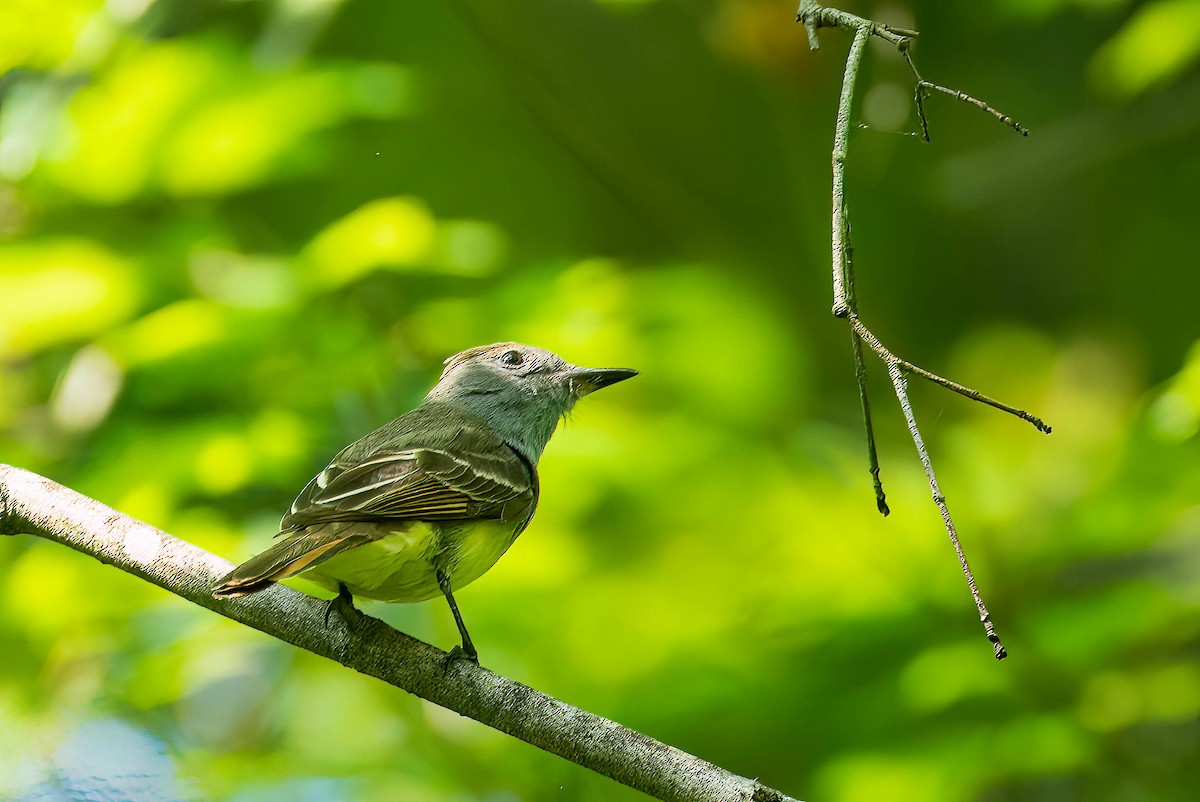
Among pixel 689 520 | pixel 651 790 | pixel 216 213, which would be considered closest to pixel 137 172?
pixel 216 213

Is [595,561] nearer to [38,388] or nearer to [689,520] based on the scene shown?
[689,520]

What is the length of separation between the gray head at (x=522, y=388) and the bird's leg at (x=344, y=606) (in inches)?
29.8

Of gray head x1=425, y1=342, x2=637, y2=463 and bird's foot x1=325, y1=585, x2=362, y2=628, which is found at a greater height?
gray head x1=425, y1=342, x2=637, y2=463

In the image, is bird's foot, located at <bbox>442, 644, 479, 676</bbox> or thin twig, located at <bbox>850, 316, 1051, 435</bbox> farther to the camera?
bird's foot, located at <bbox>442, 644, 479, 676</bbox>

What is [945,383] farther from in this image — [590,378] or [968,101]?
[590,378]

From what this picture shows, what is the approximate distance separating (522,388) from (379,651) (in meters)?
1.03

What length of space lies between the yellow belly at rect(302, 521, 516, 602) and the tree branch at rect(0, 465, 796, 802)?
3.7 inches

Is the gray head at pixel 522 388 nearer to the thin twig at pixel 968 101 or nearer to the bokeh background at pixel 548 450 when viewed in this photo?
the bokeh background at pixel 548 450

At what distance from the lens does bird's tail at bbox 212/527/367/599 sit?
1875 millimetres

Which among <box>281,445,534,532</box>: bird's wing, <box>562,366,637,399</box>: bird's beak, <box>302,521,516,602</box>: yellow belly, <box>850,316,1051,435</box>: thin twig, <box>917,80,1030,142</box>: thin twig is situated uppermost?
<box>562,366,637,399</box>: bird's beak

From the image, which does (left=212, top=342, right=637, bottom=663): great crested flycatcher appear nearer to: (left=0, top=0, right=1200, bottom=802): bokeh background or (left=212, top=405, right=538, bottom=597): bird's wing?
(left=212, top=405, right=538, bottom=597): bird's wing

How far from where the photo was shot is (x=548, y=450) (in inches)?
148

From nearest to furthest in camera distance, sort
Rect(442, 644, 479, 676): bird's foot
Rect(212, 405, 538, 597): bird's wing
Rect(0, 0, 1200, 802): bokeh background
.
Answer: Rect(212, 405, 538, 597): bird's wing < Rect(442, 644, 479, 676): bird's foot < Rect(0, 0, 1200, 802): bokeh background

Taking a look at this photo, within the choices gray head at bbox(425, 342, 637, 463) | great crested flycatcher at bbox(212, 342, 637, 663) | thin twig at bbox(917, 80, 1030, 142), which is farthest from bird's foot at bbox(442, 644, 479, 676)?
thin twig at bbox(917, 80, 1030, 142)
